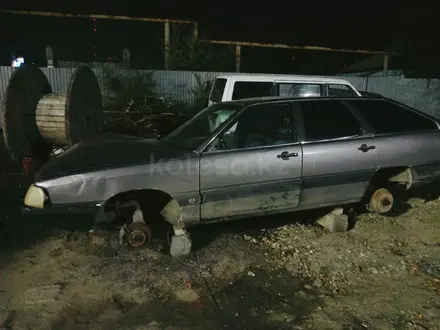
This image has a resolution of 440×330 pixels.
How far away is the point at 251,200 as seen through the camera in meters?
3.56

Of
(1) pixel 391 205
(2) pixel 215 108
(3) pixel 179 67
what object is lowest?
(1) pixel 391 205

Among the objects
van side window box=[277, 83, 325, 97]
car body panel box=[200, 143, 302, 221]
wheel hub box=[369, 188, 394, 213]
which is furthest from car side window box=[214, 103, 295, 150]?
van side window box=[277, 83, 325, 97]

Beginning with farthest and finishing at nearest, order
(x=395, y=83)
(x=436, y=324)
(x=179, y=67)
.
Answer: (x=395, y=83) < (x=179, y=67) < (x=436, y=324)

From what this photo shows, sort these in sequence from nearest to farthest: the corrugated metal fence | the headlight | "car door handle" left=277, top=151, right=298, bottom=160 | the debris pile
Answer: the headlight → "car door handle" left=277, top=151, right=298, bottom=160 → the debris pile → the corrugated metal fence

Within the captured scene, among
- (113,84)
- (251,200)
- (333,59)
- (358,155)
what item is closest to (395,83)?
(333,59)

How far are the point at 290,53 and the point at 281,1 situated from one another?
420 cm

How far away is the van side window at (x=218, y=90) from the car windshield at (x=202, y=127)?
257 centimetres

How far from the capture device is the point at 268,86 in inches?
274

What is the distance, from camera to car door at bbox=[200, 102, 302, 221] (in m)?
3.44

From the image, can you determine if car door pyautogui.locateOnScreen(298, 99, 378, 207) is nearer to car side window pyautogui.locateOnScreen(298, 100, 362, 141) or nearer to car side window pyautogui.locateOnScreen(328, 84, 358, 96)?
car side window pyautogui.locateOnScreen(298, 100, 362, 141)

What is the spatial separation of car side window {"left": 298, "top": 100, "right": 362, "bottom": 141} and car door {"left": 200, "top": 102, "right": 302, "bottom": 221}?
0.64 ft

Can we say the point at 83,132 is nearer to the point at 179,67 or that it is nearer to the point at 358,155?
the point at 358,155

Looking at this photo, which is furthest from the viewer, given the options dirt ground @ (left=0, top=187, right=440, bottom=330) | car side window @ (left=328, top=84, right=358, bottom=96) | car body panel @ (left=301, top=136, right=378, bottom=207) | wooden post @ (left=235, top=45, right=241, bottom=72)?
wooden post @ (left=235, top=45, right=241, bottom=72)

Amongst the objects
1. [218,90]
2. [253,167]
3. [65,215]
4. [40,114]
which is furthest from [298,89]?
[65,215]
